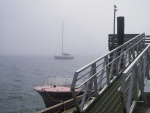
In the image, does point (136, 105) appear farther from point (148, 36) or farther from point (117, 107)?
point (148, 36)

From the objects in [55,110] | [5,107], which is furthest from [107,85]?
[5,107]

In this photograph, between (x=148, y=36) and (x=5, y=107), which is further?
(x=5, y=107)

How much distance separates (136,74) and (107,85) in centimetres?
244

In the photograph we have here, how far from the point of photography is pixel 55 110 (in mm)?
8547

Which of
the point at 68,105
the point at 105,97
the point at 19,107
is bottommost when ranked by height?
the point at 19,107

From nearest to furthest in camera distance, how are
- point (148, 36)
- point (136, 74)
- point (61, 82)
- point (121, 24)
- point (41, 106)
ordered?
point (136, 74) → point (121, 24) → point (148, 36) → point (61, 82) → point (41, 106)

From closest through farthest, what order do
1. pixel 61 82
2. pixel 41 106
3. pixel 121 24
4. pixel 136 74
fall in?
pixel 136 74 → pixel 121 24 → pixel 61 82 → pixel 41 106

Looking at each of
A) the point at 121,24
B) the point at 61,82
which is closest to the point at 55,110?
the point at 121,24

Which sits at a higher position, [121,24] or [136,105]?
[121,24]

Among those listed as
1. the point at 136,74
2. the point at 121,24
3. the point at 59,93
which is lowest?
the point at 59,93

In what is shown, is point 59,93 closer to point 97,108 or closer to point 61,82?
point 61,82

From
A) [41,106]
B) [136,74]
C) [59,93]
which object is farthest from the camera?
[41,106]

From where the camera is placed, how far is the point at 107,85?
928cm

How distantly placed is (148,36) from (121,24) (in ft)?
8.43
